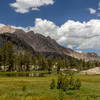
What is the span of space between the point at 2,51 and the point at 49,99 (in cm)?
9930

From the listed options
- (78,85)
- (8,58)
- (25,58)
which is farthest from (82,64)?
(78,85)

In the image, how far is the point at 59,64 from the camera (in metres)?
149

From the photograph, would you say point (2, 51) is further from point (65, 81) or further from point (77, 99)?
point (77, 99)

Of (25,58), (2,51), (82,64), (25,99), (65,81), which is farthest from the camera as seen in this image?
(82,64)

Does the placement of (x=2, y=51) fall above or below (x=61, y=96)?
above

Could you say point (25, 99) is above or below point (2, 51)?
below

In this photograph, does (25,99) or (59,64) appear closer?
(25,99)

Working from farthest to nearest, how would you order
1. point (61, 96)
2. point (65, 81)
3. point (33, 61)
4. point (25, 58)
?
point (33, 61), point (25, 58), point (65, 81), point (61, 96)

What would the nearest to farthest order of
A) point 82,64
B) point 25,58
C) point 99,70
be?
point 99,70 → point 25,58 → point 82,64

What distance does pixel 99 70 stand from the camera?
130000 mm

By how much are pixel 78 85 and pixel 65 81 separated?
2937 mm

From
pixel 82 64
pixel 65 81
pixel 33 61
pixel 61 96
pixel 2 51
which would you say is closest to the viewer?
pixel 61 96

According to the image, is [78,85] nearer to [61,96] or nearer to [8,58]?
[61,96]

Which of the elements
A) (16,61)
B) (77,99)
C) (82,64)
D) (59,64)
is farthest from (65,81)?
(82,64)
